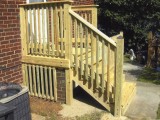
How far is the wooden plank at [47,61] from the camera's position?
5488 millimetres

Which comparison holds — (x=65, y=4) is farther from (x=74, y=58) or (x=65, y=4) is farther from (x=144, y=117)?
(x=144, y=117)

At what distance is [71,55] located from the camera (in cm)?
550

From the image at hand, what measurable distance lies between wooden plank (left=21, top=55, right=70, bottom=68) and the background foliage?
7.74 m

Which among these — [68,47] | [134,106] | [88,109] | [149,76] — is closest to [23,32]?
[68,47]

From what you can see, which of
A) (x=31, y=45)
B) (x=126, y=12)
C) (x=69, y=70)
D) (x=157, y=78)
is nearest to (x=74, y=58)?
(x=69, y=70)

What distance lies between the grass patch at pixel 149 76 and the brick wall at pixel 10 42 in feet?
13.2

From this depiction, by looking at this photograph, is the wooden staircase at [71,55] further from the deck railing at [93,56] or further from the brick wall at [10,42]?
the brick wall at [10,42]

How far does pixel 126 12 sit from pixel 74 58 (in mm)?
7963

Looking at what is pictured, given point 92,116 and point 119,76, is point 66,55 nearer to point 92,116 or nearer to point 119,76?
point 119,76

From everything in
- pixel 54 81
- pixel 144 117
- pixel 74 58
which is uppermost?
pixel 74 58

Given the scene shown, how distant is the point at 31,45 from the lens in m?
5.90

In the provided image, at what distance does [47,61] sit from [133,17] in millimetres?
8050

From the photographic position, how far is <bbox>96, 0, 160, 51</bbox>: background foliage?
492 inches

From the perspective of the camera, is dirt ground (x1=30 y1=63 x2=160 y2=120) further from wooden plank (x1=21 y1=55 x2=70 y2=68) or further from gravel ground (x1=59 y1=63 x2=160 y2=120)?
wooden plank (x1=21 y1=55 x2=70 y2=68)
